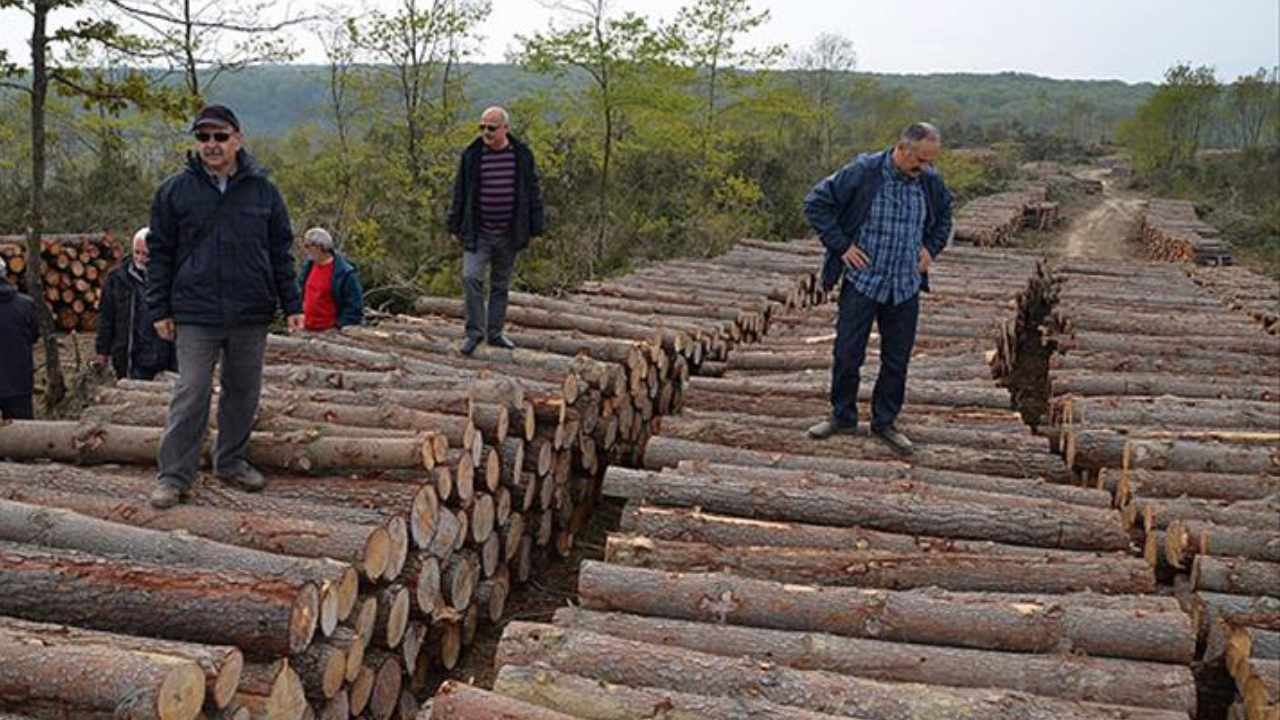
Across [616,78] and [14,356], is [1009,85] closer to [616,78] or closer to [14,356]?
[616,78]

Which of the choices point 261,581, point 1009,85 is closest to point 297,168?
point 261,581

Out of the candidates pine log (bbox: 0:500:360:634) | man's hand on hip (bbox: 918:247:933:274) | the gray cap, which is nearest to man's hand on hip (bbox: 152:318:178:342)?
pine log (bbox: 0:500:360:634)

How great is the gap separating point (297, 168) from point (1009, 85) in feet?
486

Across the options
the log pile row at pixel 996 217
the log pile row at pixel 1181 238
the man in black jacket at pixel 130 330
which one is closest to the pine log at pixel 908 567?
the man in black jacket at pixel 130 330

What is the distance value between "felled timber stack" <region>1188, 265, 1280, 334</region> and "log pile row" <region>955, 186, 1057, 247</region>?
15.0 ft

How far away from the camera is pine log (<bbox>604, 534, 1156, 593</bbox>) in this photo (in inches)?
180

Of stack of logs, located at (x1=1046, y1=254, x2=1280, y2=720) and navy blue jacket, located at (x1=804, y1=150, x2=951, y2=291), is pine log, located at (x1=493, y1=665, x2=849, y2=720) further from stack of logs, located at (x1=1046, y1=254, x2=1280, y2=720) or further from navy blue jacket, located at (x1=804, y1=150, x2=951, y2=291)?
navy blue jacket, located at (x1=804, y1=150, x2=951, y2=291)

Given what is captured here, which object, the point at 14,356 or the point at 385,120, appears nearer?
the point at 14,356

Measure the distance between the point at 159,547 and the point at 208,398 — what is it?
842 mm

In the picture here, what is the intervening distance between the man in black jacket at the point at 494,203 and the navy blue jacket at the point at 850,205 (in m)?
2.36

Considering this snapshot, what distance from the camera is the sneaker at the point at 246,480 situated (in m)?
5.23

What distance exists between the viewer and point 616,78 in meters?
21.4

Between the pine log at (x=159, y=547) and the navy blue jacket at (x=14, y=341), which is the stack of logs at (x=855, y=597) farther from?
the navy blue jacket at (x=14, y=341)

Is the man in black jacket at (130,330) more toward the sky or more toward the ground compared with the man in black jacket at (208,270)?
more toward the ground
